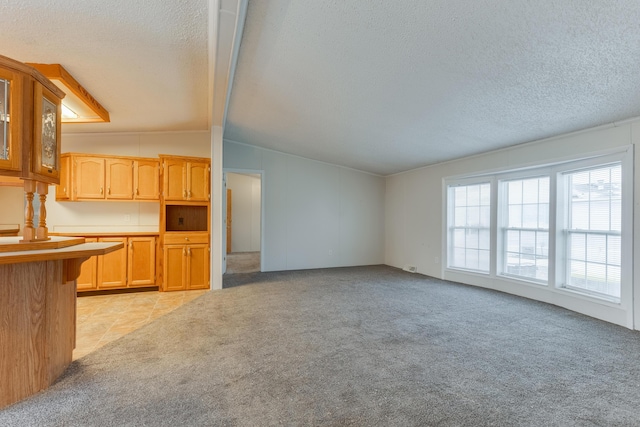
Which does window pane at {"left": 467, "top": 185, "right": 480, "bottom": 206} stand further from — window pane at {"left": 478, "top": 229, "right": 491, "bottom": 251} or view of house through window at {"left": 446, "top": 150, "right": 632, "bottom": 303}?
window pane at {"left": 478, "top": 229, "right": 491, "bottom": 251}

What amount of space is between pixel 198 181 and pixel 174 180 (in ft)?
1.12

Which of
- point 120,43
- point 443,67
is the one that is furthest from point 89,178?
point 443,67

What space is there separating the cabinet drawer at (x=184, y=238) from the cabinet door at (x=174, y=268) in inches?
2.4

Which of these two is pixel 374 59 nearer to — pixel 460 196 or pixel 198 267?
pixel 460 196

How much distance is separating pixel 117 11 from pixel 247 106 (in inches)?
82.6

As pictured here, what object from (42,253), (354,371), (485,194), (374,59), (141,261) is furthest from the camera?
(485,194)

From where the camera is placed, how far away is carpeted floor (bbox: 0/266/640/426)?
170 cm

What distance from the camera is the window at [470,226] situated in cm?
491

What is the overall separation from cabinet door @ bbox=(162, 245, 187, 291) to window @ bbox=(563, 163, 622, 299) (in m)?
5.26

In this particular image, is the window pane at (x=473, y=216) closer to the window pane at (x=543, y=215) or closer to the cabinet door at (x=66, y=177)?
the window pane at (x=543, y=215)

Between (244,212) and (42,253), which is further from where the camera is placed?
(244,212)

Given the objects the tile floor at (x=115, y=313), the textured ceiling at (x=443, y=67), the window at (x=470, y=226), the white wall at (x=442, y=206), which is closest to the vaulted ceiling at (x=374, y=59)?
the textured ceiling at (x=443, y=67)

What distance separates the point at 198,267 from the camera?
4.69 metres

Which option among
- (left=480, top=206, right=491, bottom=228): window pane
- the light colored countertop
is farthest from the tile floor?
(left=480, top=206, right=491, bottom=228): window pane
